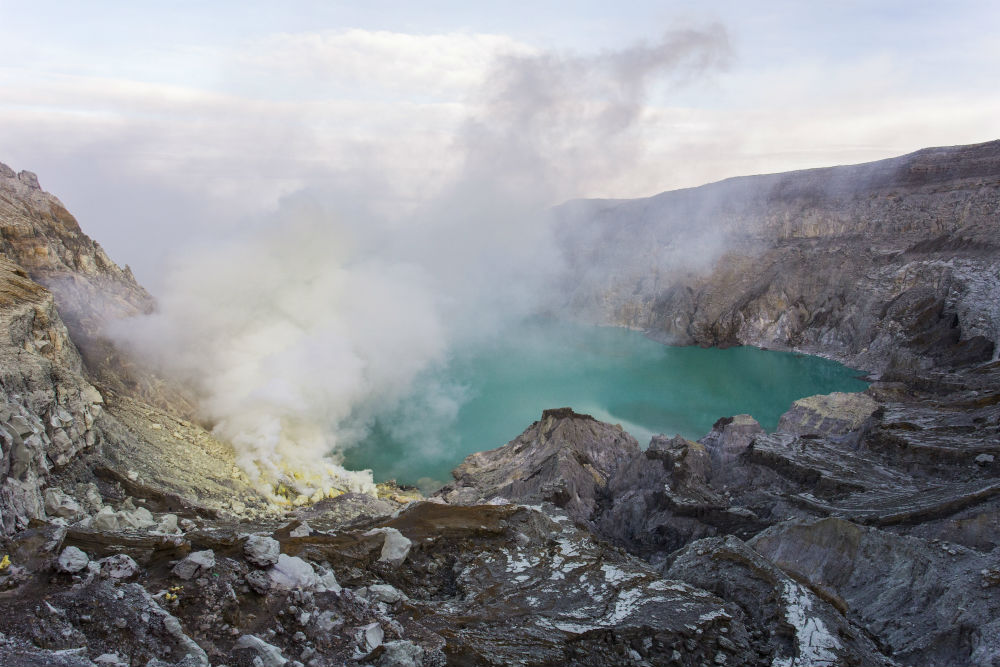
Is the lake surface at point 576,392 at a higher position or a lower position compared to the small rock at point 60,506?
lower

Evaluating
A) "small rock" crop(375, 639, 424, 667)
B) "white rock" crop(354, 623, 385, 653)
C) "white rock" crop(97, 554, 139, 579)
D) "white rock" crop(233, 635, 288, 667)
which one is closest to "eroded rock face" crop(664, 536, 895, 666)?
"small rock" crop(375, 639, 424, 667)

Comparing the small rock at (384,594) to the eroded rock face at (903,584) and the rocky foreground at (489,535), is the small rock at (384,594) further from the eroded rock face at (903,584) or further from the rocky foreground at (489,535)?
the eroded rock face at (903,584)

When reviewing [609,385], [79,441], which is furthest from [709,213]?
[79,441]

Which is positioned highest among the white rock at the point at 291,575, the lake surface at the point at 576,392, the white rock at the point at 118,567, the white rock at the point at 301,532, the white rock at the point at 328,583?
the white rock at the point at 118,567

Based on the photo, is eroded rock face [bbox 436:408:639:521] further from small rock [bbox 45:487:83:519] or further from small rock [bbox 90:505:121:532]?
small rock [bbox 45:487:83:519]

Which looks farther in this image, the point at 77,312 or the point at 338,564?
the point at 77,312

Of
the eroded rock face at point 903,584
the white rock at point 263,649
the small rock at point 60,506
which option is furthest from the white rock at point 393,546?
the eroded rock face at point 903,584

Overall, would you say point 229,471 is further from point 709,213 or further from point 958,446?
point 709,213
